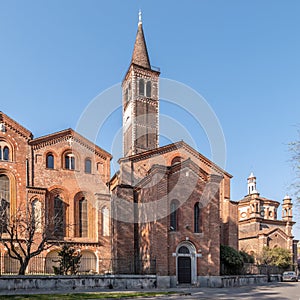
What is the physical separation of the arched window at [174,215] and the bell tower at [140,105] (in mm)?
16090

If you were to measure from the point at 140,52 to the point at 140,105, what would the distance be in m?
9.25

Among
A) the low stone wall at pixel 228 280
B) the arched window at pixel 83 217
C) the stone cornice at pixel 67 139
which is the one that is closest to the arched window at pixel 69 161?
the stone cornice at pixel 67 139

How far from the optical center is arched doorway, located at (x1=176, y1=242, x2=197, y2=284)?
89.6 feet

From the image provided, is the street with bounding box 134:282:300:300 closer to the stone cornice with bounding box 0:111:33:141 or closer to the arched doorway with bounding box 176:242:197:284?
the arched doorway with bounding box 176:242:197:284

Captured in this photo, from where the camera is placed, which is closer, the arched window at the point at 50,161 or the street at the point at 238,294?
the street at the point at 238,294

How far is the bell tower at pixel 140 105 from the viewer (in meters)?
44.4

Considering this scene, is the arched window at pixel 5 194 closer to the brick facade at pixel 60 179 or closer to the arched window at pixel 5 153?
the brick facade at pixel 60 179

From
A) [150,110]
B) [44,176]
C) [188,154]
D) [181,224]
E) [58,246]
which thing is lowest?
[58,246]

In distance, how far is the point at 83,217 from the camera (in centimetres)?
3509

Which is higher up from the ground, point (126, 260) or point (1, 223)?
point (1, 223)

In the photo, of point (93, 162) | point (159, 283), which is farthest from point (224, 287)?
point (93, 162)

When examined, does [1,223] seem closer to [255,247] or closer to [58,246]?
[58,246]

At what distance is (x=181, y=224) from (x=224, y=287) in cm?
600

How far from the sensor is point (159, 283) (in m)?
25.4
